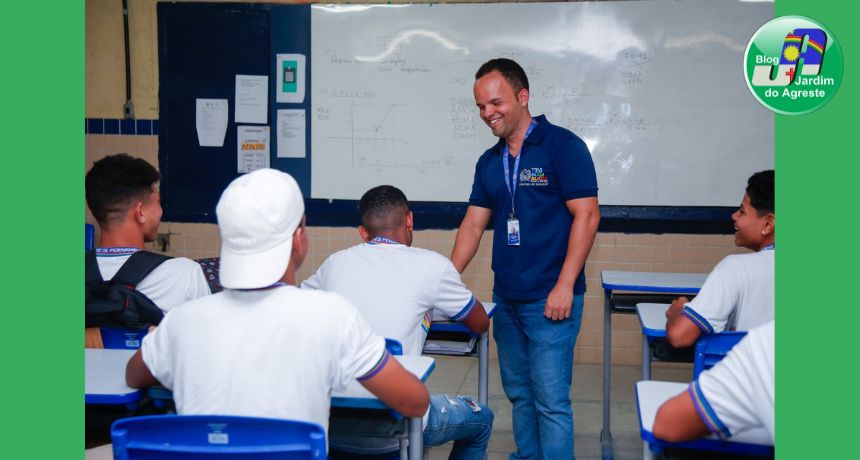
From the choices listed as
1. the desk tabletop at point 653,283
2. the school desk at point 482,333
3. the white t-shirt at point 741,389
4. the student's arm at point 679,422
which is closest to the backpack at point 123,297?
the school desk at point 482,333

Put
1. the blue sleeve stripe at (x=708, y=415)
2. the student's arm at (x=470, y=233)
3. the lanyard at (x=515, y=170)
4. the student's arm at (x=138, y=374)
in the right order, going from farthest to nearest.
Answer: the student's arm at (x=470, y=233) → the lanyard at (x=515, y=170) → the student's arm at (x=138, y=374) → the blue sleeve stripe at (x=708, y=415)

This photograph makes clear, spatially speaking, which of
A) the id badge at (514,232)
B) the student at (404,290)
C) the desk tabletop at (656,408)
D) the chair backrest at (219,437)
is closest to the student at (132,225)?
the student at (404,290)

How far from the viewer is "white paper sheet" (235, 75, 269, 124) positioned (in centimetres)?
542

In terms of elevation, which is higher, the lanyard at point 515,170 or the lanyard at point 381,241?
the lanyard at point 515,170

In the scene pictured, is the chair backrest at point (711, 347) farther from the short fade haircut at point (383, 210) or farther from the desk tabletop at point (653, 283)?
the desk tabletop at point (653, 283)

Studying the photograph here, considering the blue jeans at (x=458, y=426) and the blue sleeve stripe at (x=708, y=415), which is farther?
the blue jeans at (x=458, y=426)

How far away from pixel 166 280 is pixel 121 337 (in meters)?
0.23

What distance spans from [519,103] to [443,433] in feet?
3.88

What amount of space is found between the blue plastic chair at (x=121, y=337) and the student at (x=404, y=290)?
0.53 meters

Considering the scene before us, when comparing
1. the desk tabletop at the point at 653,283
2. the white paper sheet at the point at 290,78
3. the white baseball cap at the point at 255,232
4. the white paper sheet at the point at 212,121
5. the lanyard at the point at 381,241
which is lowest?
the desk tabletop at the point at 653,283

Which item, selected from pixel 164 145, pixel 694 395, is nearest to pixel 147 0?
pixel 164 145

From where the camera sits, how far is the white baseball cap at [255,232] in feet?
5.38
